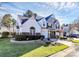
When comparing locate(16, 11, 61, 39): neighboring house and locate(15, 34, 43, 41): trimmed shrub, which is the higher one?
locate(16, 11, 61, 39): neighboring house

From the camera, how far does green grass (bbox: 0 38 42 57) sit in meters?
2.36

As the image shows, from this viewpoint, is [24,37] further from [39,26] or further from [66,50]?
[66,50]

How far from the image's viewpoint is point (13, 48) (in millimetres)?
2381

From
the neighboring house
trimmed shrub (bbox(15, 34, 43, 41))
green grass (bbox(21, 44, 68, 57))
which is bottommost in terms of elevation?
green grass (bbox(21, 44, 68, 57))

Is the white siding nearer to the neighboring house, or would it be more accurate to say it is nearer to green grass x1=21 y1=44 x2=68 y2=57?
the neighboring house

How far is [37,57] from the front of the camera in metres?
2.34

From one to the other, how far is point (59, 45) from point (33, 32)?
293 millimetres

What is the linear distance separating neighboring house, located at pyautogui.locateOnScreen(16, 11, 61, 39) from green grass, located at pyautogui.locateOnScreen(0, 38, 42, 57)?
5.3 inches

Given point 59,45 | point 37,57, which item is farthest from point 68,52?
point 37,57

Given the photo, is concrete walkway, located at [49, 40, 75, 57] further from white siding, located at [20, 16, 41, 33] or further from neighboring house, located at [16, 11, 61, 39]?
white siding, located at [20, 16, 41, 33]

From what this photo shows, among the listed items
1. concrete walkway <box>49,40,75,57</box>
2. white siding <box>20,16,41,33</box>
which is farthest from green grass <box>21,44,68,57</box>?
white siding <box>20,16,41,33</box>

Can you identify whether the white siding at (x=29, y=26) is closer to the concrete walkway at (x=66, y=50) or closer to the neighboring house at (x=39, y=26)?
the neighboring house at (x=39, y=26)

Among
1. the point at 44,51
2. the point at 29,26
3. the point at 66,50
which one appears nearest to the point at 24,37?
the point at 29,26

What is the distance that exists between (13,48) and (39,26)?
342mm
